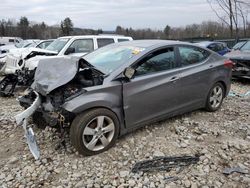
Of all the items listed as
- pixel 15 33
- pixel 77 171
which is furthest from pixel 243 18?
pixel 15 33

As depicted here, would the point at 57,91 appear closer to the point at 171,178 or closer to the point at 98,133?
the point at 98,133

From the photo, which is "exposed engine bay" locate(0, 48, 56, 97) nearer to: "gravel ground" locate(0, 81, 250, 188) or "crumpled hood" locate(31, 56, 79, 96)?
"gravel ground" locate(0, 81, 250, 188)

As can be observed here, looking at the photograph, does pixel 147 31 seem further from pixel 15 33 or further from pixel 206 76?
pixel 206 76

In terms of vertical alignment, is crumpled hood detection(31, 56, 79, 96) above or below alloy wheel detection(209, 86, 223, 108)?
above

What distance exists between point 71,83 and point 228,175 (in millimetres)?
2497

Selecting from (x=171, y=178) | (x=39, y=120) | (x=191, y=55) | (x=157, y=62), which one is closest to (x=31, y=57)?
(x=39, y=120)

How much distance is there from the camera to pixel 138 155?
3850 millimetres

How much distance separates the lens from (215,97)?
551 cm

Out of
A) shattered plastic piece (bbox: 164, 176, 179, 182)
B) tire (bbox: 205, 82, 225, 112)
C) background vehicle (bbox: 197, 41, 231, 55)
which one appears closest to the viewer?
shattered plastic piece (bbox: 164, 176, 179, 182)

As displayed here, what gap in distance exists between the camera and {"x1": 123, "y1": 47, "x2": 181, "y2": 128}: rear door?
404cm

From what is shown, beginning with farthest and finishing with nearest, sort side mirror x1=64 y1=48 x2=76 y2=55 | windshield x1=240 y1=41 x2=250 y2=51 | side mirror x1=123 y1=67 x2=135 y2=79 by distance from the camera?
1. windshield x1=240 y1=41 x2=250 y2=51
2. side mirror x1=64 y1=48 x2=76 y2=55
3. side mirror x1=123 y1=67 x2=135 y2=79

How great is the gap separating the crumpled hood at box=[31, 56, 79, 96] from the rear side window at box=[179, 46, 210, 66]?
6.22ft

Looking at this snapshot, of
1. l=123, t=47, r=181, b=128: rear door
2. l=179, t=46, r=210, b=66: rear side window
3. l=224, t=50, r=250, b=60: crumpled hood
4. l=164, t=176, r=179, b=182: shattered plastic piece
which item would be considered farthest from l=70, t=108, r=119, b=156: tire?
l=224, t=50, r=250, b=60: crumpled hood

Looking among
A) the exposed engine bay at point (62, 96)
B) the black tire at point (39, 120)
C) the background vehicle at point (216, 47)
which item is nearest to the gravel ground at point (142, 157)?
the black tire at point (39, 120)
